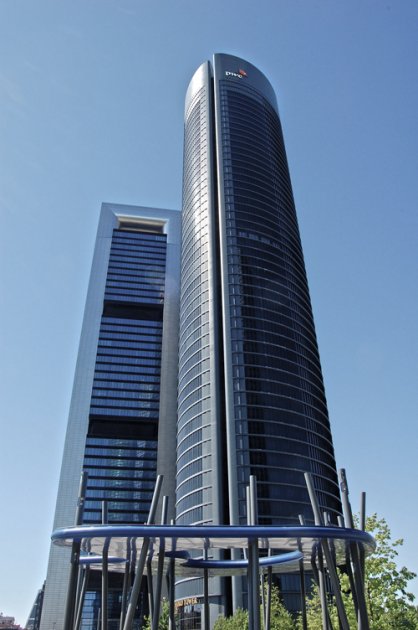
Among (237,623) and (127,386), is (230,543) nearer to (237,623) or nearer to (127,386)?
(237,623)

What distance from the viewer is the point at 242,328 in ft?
403

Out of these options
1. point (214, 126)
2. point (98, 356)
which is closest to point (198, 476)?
point (98, 356)

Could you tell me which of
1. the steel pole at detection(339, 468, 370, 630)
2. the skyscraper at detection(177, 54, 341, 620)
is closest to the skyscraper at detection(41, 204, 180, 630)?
the skyscraper at detection(177, 54, 341, 620)

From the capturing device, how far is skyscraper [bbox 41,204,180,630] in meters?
144

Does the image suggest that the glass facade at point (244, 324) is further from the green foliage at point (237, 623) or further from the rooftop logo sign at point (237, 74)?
the green foliage at point (237, 623)

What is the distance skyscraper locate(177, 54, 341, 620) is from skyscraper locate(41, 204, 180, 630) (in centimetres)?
3293

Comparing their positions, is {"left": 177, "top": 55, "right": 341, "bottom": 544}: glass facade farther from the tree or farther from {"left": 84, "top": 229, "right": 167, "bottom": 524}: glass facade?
the tree

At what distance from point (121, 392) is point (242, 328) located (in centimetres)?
5963

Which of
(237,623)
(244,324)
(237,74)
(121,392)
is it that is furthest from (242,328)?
(237,74)

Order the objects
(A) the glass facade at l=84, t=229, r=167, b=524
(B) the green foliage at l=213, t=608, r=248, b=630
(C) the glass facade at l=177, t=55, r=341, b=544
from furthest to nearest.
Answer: (A) the glass facade at l=84, t=229, r=167, b=524 → (C) the glass facade at l=177, t=55, r=341, b=544 → (B) the green foliage at l=213, t=608, r=248, b=630

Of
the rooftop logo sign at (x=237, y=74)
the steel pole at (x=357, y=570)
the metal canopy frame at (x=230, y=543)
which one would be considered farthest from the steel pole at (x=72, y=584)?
the rooftop logo sign at (x=237, y=74)

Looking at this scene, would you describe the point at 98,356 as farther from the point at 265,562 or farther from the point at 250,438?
the point at 265,562

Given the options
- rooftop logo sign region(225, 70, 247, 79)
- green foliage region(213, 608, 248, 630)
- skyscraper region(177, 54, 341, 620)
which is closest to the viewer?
green foliage region(213, 608, 248, 630)

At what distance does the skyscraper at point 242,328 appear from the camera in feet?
355
